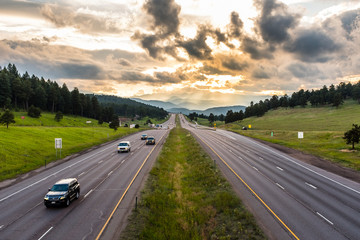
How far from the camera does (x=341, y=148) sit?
39.1 meters

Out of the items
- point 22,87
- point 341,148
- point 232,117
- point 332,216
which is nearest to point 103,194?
point 332,216

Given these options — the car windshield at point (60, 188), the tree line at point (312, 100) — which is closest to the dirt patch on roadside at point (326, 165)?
the car windshield at point (60, 188)

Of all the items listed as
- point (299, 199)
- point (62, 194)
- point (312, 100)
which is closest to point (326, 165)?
point (299, 199)

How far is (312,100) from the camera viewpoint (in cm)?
15325

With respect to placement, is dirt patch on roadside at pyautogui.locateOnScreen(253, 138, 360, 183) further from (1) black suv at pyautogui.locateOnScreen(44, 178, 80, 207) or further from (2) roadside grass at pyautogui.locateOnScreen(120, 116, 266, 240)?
(1) black suv at pyautogui.locateOnScreen(44, 178, 80, 207)

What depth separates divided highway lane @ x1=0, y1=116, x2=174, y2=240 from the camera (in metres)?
13.3

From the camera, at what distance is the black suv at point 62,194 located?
16453 millimetres

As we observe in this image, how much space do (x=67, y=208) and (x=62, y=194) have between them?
4.08 feet

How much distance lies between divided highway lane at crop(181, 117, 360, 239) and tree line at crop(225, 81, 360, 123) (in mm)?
134769

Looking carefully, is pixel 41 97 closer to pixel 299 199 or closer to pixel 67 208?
pixel 67 208

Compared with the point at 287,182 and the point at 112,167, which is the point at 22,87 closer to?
the point at 112,167

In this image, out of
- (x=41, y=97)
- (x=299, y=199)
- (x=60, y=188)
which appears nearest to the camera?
(x=60, y=188)

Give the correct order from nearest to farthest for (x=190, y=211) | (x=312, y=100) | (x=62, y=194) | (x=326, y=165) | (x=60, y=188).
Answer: (x=62, y=194)
(x=190, y=211)
(x=60, y=188)
(x=326, y=165)
(x=312, y=100)

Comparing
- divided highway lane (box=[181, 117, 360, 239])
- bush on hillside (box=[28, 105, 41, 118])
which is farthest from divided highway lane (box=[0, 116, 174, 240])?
bush on hillside (box=[28, 105, 41, 118])
